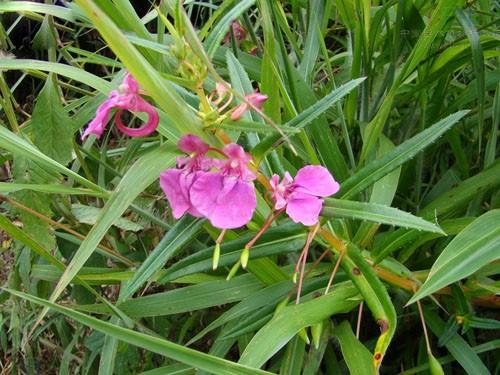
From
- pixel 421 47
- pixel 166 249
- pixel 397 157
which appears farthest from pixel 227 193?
pixel 421 47

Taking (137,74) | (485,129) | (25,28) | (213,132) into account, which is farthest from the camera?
(25,28)

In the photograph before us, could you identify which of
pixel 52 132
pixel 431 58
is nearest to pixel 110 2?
pixel 52 132

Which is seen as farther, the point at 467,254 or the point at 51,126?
the point at 51,126

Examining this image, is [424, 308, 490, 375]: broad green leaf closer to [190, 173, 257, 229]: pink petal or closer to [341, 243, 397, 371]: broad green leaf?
[341, 243, 397, 371]: broad green leaf

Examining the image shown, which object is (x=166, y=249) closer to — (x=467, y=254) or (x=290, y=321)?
(x=290, y=321)

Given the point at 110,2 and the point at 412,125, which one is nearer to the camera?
the point at 110,2

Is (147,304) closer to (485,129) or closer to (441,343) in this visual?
(441,343)

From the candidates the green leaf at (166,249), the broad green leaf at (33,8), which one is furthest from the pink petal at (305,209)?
the broad green leaf at (33,8)
